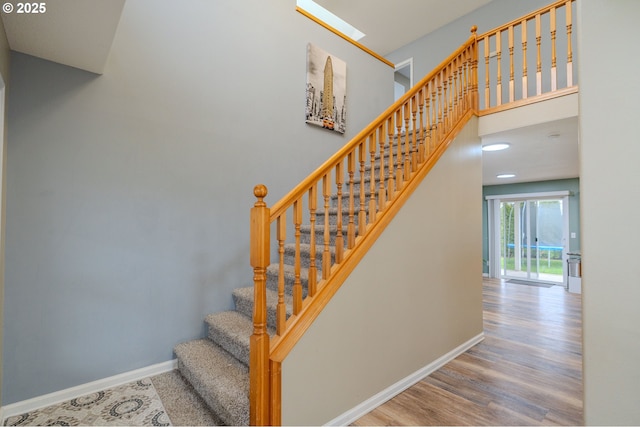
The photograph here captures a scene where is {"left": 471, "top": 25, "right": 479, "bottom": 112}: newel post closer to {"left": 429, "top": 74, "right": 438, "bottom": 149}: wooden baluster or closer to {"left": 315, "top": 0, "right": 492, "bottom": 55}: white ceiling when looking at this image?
{"left": 429, "top": 74, "right": 438, "bottom": 149}: wooden baluster

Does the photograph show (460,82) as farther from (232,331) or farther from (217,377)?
(217,377)

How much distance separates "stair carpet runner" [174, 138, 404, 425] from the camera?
1.66 meters

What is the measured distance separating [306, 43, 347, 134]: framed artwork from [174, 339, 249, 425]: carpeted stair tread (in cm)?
250

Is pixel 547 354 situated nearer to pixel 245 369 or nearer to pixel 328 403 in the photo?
pixel 328 403

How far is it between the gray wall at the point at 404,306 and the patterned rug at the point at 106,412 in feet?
3.02

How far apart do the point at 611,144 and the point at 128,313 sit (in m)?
2.94

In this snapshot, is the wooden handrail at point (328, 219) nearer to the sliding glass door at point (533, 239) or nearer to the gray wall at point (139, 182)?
the gray wall at point (139, 182)

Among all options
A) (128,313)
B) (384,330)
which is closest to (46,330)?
(128,313)

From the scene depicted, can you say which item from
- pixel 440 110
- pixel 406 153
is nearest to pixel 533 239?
pixel 440 110

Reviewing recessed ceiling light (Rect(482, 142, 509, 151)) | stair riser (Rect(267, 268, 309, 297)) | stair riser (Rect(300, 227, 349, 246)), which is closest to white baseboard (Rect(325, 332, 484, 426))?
stair riser (Rect(267, 268, 309, 297))

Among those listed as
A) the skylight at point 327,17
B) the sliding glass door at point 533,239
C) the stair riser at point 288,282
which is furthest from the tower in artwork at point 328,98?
the sliding glass door at point 533,239

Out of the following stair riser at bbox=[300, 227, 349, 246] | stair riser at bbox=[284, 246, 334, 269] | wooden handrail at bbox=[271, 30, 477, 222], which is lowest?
stair riser at bbox=[284, 246, 334, 269]

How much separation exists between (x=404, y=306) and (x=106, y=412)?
2.11 meters

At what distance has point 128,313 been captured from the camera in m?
2.14
